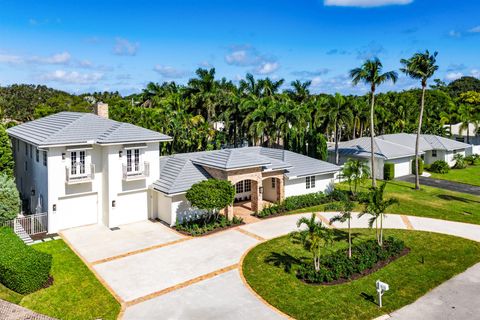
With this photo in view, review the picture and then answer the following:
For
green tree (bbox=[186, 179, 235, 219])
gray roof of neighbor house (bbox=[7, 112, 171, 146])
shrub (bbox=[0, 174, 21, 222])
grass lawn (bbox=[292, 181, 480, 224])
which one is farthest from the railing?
grass lawn (bbox=[292, 181, 480, 224])

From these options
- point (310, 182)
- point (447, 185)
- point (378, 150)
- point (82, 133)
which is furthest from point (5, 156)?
point (447, 185)

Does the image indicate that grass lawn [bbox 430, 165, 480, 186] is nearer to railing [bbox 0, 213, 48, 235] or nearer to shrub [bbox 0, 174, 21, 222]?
railing [bbox 0, 213, 48, 235]

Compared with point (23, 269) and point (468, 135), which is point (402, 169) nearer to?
point (468, 135)

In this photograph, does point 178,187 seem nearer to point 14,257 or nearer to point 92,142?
point 92,142

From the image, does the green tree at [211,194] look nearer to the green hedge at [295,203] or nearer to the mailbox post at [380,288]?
the green hedge at [295,203]

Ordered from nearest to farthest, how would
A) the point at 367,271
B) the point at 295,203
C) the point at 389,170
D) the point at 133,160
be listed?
the point at 367,271 → the point at 133,160 → the point at 295,203 → the point at 389,170

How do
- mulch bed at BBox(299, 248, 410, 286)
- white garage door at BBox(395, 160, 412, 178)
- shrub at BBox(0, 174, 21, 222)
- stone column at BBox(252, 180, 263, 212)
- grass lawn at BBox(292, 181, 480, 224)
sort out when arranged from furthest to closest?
white garage door at BBox(395, 160, 412, 178) → grass lawn at BBox(292, 181, 480, 224) → stone column at BBox(252, 180, 263, 212) → shrub at BBox(0, 174, 21, 222) → mulch bed at BBox(299, 248, 410, 286)
